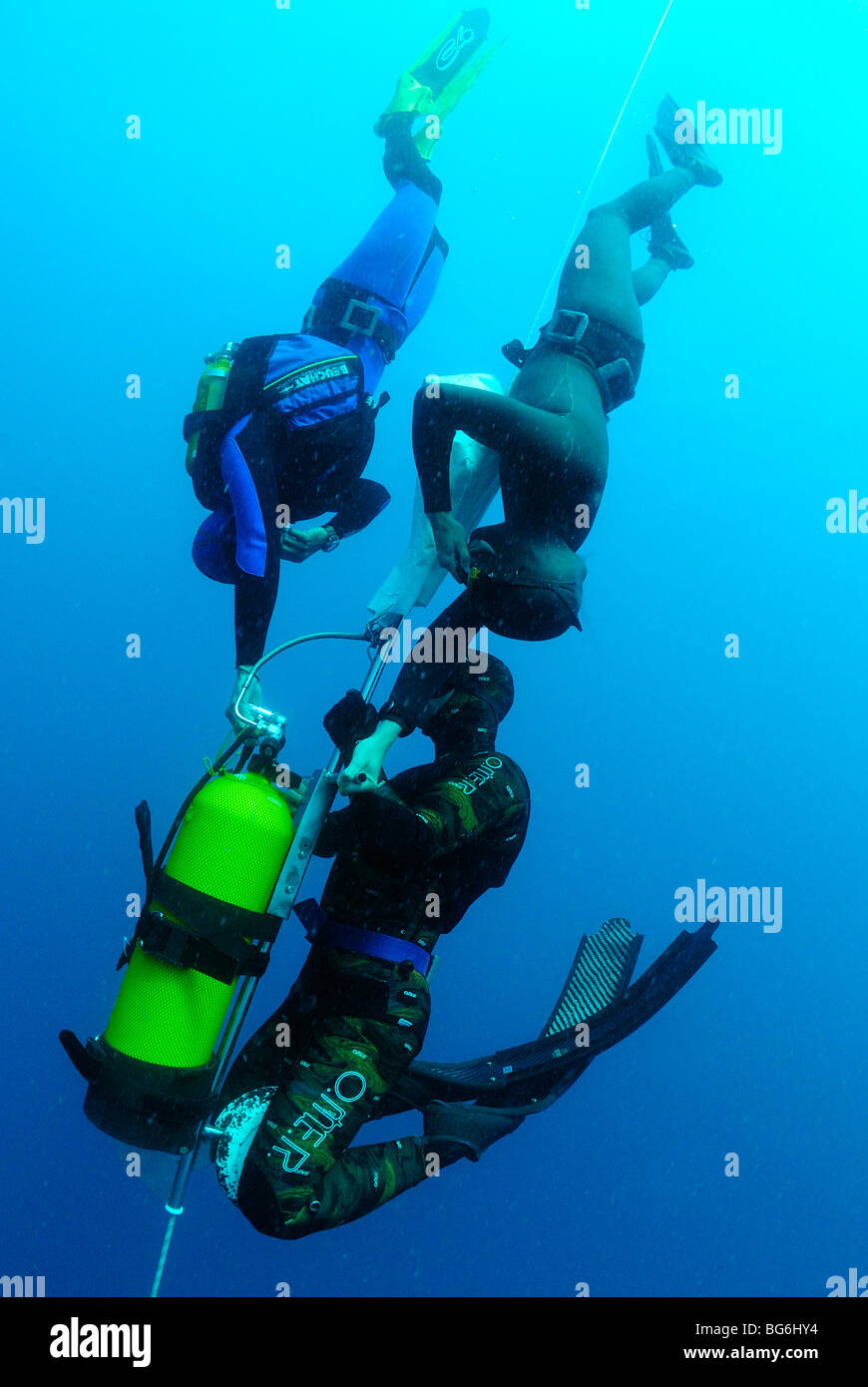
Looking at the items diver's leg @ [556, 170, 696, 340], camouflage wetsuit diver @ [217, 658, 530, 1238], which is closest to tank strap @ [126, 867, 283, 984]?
camouflage wetsuit diver @ [217, 658, 530, 1238]

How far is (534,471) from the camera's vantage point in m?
4.04

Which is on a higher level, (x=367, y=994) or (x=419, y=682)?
(x=419, y=682)

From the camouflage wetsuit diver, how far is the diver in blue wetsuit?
85cm

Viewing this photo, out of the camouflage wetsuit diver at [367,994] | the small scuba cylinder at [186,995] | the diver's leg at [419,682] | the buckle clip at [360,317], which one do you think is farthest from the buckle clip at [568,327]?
the small scuba cylinder at [186,995]

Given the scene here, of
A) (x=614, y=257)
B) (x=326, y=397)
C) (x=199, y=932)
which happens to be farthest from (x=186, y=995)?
(x=614, y=257)

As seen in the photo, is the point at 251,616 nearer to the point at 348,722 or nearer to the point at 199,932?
the point at 348,722

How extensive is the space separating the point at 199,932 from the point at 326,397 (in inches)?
104

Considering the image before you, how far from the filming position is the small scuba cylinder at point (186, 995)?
324 cm

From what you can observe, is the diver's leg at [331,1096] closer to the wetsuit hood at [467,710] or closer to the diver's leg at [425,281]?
the wetsuit hood at [467,710]

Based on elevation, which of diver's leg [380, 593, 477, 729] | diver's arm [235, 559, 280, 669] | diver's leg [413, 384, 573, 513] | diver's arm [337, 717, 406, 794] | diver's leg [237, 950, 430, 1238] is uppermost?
diver's leg [413, 384, 573, 513]

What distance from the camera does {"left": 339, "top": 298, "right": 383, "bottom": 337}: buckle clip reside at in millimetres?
5250

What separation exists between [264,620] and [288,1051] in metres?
1.75

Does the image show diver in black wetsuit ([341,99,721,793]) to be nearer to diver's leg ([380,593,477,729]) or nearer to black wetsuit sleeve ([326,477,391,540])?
diver's leg ([380,593,477,729])

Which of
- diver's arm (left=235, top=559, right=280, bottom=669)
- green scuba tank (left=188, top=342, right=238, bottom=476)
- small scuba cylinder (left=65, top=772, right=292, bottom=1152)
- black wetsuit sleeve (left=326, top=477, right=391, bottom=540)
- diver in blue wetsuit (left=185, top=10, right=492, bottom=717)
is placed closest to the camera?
small scuba cylinder (left=65, top=772, right=292, bottom=1152)
